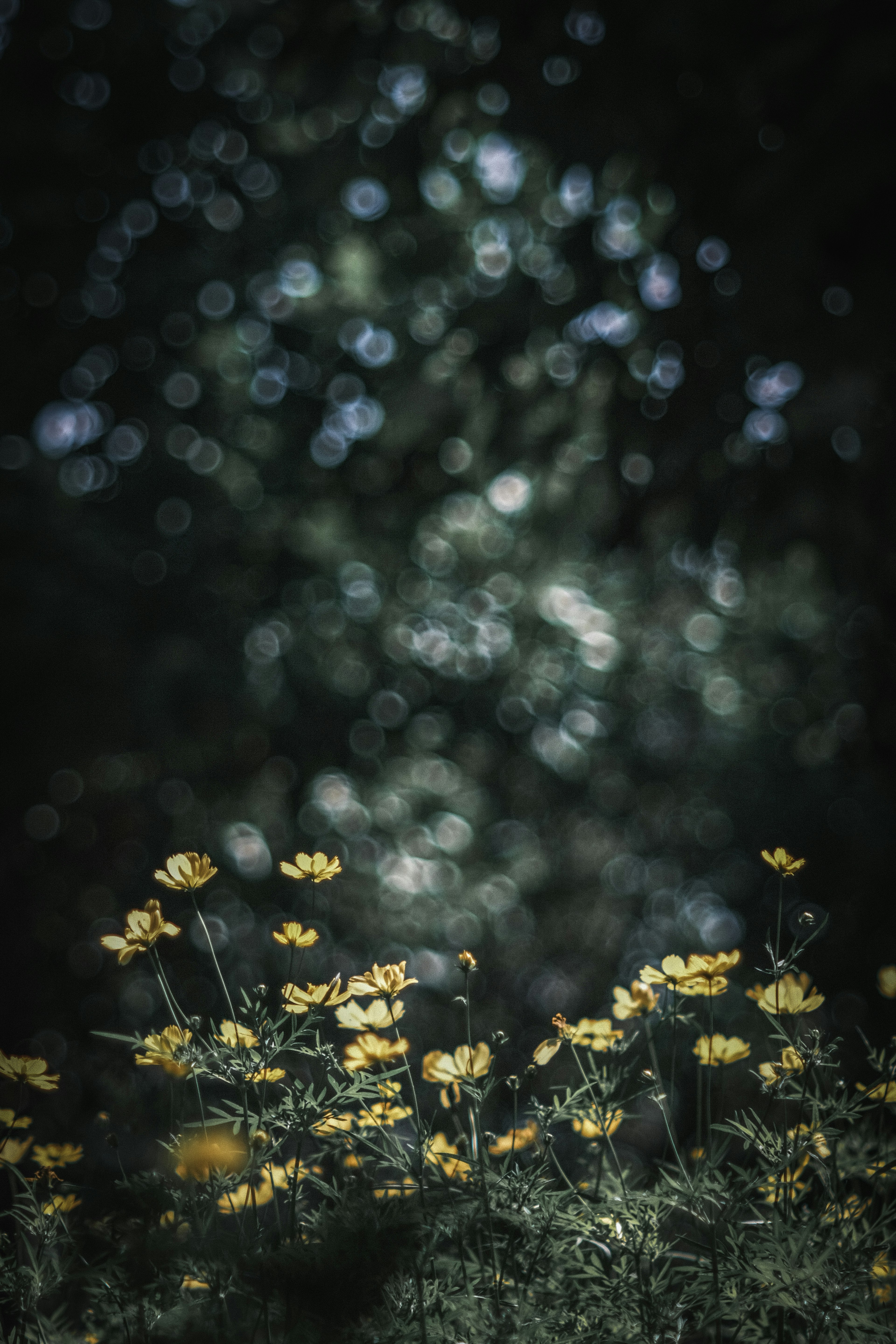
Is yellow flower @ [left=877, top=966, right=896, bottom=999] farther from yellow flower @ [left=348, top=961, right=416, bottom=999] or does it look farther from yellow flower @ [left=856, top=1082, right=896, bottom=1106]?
yellow flower @ [left=348, top=961, right=416, bottom=999]

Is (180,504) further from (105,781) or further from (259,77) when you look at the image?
(259,77)

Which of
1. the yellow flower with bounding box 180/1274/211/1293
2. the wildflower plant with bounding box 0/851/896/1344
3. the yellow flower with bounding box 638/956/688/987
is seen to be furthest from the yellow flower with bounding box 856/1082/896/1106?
the yellow flower with bounding box 180/1274/211/1293

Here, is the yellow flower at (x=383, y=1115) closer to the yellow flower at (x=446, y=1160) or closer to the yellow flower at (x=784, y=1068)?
the yellow flower at (x=446, y=1160)

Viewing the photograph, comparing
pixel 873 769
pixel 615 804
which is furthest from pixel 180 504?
pixel 873 769

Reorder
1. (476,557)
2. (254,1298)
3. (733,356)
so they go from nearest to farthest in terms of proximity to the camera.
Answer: (254,1298) → (733,356) → (476,557)

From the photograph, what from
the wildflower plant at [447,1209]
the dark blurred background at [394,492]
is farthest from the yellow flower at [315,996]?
the dark blurred background at [394,492]

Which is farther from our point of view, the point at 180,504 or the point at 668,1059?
the point at 180,504

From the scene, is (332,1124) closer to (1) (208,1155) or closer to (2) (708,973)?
(1) (208,1155)

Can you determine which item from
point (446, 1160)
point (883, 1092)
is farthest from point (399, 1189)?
point (883, 1092)
